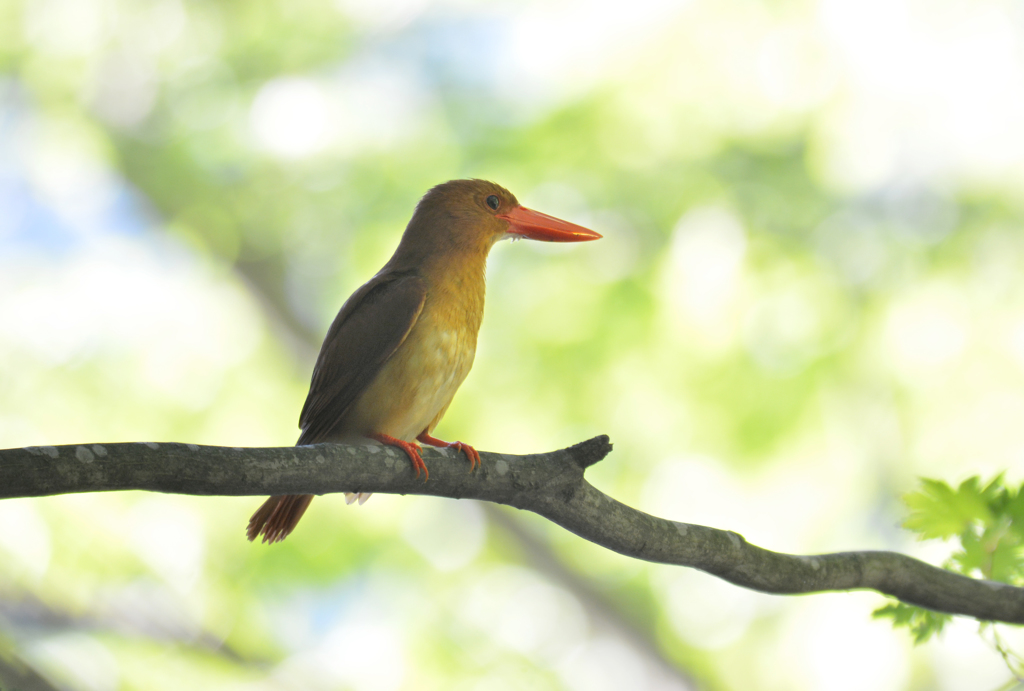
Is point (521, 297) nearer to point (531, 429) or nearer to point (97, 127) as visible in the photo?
point (531, 429)

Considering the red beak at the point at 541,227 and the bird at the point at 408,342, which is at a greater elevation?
the red beak at the point at 541,227

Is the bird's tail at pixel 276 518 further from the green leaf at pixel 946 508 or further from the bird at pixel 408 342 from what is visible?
the green leaf at pixel 946 508

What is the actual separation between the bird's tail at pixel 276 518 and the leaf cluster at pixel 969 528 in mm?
1181

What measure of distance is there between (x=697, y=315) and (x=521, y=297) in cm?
95

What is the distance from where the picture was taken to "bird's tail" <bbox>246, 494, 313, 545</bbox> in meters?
1.63

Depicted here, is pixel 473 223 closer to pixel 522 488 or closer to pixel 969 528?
pixel 522 488

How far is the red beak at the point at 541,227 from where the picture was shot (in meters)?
1.84

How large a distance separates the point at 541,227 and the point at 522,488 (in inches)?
30.7

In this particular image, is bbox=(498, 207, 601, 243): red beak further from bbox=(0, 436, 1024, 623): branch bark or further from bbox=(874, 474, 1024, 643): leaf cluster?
bbox=(874, 474, 1024, 643): leaf cluster

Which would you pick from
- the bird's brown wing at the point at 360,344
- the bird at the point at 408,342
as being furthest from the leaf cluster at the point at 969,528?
the bird's brown wing at the point at 360,344

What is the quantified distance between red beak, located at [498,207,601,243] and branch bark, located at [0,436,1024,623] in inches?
27.0

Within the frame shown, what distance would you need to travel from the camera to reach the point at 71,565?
4.03 meters

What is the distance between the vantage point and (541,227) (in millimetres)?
1851

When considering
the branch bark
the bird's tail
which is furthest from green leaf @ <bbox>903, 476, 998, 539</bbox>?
the bird's tail
